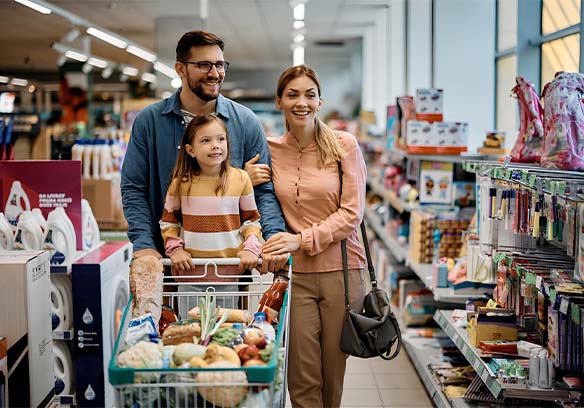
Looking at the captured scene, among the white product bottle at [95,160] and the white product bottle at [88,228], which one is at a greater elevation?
the white product bottle at [95,160]

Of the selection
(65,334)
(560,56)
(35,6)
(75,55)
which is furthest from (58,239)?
(75,55)

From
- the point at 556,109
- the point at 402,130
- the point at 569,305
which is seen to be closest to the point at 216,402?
the point at 569,305

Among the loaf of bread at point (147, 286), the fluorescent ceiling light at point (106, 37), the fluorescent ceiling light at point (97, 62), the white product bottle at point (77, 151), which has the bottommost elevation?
the loaf of bread at point (147, 286)

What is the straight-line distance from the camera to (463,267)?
5039 mm

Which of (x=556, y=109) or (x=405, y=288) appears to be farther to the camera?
(x=405, y=288)

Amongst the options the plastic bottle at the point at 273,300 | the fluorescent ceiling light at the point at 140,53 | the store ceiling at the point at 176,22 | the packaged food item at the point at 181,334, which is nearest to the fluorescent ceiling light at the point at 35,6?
the store ceiling at the point at 176,22

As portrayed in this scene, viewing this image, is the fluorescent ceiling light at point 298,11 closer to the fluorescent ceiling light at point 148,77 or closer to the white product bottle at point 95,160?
the white product bottle at point 95,160

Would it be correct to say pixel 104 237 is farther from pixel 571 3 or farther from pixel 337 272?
pixel 571 3

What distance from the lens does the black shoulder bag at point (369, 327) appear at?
11.8ft

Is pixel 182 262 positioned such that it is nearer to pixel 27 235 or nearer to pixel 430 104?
pixel 27 235

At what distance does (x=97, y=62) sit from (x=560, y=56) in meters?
15.6

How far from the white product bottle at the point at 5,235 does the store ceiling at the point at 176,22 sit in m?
7.27

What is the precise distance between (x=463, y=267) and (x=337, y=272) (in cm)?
164

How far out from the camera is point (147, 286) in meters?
2.75
